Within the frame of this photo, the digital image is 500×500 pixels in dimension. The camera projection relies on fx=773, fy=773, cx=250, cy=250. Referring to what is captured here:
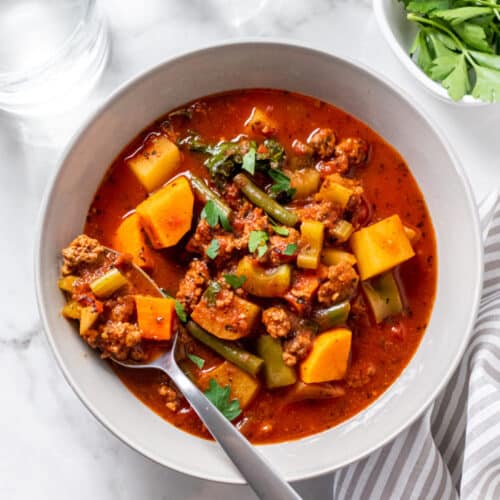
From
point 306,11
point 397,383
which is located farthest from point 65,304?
point 306,11

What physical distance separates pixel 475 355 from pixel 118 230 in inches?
70.1

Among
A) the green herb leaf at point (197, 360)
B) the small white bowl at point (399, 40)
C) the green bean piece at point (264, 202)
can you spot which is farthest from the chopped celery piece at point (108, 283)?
the small white bowl at point (399, 40)

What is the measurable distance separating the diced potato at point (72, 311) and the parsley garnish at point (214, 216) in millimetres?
678

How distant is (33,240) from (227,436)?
4.52 feet

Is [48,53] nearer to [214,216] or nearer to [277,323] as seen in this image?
[214,216]

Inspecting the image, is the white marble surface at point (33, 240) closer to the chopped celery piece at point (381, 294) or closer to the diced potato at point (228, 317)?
the chopped celery piece at point (381, 294)

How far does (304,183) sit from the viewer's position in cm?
352

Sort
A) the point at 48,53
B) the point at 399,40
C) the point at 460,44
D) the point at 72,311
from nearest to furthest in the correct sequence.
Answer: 1. the point at 72,311
2. the point at 460,44
3. the point at 399,40
4. the point at 48,53

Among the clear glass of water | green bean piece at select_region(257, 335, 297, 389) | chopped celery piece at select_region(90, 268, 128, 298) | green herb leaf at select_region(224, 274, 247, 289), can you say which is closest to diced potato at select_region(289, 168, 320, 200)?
green herb leaf at select_region(224, 274, 247, 289)

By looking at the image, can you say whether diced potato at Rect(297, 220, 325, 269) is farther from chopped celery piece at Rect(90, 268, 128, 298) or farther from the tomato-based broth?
chopped celery piece at Rect(90, 268, 128, 298)

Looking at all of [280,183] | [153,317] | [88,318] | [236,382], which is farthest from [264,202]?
[88,318]

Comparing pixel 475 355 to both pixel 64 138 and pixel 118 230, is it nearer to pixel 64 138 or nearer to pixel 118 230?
pixel 118 230

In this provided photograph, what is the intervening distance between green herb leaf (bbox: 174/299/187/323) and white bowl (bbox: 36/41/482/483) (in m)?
0.43

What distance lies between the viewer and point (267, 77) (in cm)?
365
